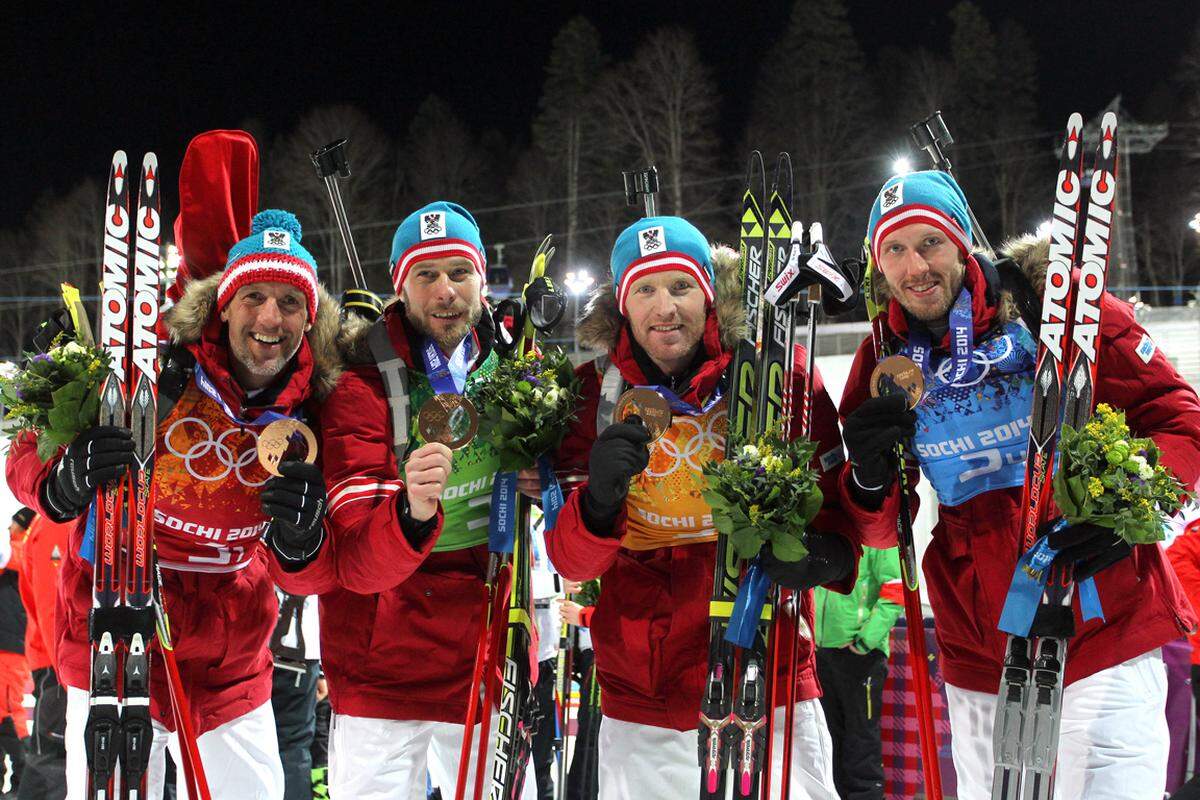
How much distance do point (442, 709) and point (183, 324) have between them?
1476 mm

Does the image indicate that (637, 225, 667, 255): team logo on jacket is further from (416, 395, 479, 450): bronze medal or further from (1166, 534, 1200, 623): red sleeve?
(1166, 534, 1200, 623): red sleeve

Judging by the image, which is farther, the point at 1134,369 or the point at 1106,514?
A: the point at 1134,369

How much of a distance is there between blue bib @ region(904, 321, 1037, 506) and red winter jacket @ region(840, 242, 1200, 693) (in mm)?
57

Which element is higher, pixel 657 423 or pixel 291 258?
pixel 291 258

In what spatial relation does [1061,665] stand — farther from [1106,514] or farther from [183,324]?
[183,324]

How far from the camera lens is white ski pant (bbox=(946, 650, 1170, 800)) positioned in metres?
2.71

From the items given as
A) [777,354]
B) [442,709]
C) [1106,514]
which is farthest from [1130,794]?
[442,709]

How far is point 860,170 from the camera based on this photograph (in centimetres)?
2623

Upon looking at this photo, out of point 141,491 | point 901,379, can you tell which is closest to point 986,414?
point 901,379

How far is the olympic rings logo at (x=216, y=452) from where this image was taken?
3342mm

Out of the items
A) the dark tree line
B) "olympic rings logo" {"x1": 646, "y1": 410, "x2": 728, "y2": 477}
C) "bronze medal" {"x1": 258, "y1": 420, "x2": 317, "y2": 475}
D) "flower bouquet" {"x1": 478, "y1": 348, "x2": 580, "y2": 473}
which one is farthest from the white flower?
the dark tree line

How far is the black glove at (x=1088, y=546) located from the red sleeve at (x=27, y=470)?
2.77 metres

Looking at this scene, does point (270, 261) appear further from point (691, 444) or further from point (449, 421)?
point (691, 444)

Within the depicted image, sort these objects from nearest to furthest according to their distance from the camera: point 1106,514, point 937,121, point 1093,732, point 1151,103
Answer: point 1106,514 → point 1093,732 → point 937,121 → point 1151,103
